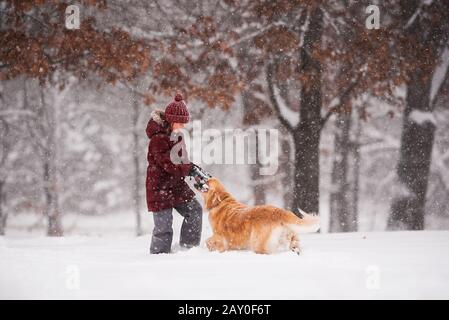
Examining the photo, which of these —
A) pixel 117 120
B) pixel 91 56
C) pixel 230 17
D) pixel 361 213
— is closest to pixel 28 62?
pixel 91 56

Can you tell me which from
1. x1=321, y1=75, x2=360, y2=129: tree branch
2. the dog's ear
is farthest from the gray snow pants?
x1=321, y1=75, x2=360, y2=129: tree branch

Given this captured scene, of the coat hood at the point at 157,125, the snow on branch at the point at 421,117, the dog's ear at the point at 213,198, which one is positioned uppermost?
the snow on branch at the point at 421,117

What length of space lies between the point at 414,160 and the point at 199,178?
263 inches

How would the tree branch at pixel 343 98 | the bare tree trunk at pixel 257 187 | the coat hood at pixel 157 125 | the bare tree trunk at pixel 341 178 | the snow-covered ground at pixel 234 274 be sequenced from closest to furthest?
the snow-covered ground at pixel 234 274 → the coat hood at pixel 157 125 → the tree branch at pixel 343 98 → the bare tree trunk at pixel 257 187 → the bare tree trunk at pixel 341 178

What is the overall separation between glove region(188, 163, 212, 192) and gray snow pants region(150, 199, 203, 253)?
11.1 inches

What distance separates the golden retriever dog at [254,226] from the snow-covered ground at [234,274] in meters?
0.18

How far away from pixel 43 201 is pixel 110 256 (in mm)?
20096

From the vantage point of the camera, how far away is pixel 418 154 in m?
10.9

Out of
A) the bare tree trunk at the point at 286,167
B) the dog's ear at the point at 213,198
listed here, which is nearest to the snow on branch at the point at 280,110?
the dog's ear at the point at 213,198

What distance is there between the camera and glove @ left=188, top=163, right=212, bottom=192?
5.59m

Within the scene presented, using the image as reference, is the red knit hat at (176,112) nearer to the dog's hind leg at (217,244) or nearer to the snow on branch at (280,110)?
the dog's hind leg at (217,244)

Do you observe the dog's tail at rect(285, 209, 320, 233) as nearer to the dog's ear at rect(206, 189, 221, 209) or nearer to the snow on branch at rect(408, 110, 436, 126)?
the dog's ear at rect(206, 189, 221, 209)

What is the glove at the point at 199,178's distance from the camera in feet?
18.3

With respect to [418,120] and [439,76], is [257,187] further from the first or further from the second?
[439,76]
